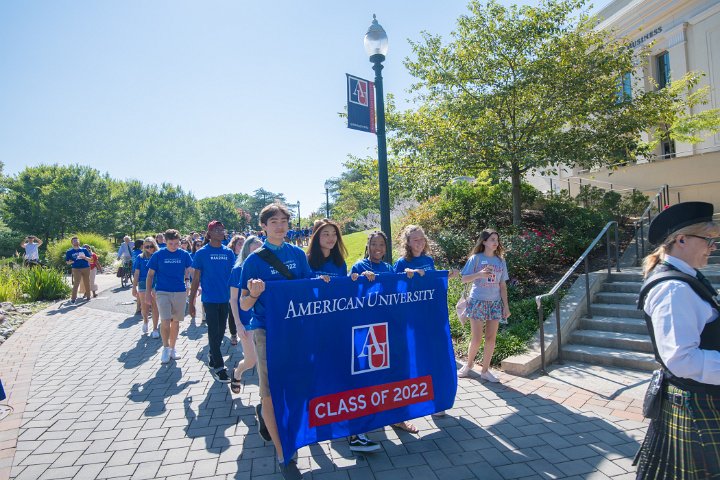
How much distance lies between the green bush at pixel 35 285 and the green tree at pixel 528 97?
477 inches

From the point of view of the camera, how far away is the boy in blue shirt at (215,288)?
→ 18.4ft

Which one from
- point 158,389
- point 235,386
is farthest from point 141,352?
point 235,386

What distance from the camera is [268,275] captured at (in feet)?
11.2

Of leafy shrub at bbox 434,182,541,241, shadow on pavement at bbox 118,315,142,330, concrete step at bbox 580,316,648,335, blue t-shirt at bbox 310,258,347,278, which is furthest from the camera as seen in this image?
leafy shrub at bbox 434,182,541,241

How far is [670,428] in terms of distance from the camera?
6.57ft

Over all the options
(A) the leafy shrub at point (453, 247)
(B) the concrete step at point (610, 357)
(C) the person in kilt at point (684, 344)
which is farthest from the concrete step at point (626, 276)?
Result: (C) the person in kilt at point (684, 344)

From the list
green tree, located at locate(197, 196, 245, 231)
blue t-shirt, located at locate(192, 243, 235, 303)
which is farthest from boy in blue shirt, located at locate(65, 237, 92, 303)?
green tree, located at locate(197, 196, 245, 231)

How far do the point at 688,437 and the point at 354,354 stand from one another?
87.3 inches

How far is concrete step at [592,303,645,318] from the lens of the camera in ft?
21.0

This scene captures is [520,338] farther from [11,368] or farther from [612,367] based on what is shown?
[11,368]

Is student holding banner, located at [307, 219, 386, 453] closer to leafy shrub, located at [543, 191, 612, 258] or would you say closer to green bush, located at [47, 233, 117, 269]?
leafy shrub, located at [543, 191, 612, 258]

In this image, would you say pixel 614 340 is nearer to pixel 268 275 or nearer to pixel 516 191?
pixel 268 275

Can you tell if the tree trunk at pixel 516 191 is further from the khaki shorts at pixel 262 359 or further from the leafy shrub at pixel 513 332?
the khaki shorts at pixel 262 359

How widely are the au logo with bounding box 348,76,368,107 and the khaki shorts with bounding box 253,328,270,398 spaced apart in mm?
3828
